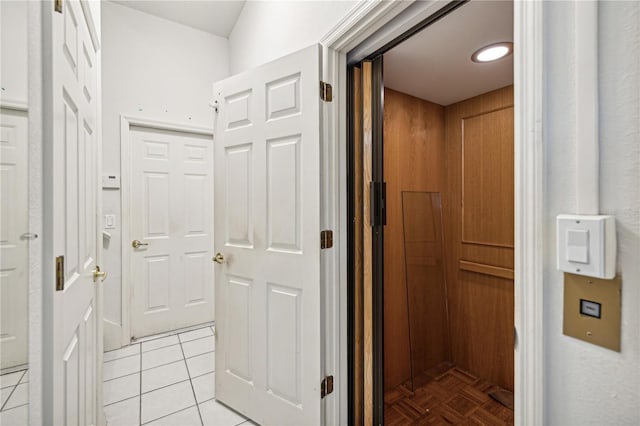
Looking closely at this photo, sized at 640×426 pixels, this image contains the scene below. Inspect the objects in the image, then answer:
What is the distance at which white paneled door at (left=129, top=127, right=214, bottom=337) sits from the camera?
2.84 metres

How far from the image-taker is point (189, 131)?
3.05 meters

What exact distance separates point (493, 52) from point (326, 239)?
1.40 meters

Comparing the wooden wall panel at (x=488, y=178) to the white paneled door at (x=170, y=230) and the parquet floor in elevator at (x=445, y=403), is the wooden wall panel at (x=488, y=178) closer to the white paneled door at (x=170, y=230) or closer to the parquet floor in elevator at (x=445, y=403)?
the parquet floor in elevator at (x=445, y=403)

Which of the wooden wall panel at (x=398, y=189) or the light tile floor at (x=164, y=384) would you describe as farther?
the wooden wall panel at (x=398, y=189)

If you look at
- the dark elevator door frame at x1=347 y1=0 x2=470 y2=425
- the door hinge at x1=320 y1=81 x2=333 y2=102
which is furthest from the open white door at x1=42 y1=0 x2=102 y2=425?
the dark elevator door frame at x1=347 y1=0 x2=470 y2=425

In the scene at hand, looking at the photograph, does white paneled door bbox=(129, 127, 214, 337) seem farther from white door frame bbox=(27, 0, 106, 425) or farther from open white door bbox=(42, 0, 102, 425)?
white door frame bbox=(27, 0, 106, 425)

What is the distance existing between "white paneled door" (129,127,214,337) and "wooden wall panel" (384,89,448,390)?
1.98 meters

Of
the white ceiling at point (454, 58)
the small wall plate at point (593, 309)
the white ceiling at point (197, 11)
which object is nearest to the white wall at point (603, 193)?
the small wall plate at point (593, 309)

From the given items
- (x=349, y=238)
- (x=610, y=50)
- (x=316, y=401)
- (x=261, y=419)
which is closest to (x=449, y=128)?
(x=349, y=238)

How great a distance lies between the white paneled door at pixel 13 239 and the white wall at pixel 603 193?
1.26 metres

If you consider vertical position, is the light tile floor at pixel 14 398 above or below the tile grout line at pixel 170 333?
above

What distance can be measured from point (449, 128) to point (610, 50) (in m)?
1.93

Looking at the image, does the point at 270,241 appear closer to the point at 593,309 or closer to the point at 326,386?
the point at 326,386

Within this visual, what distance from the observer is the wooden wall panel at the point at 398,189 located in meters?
2.11
